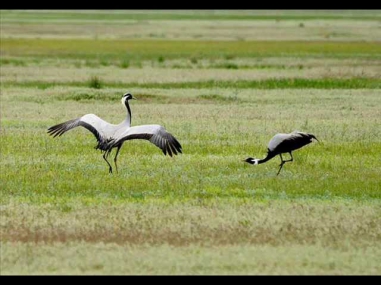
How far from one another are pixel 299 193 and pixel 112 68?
2916 cm

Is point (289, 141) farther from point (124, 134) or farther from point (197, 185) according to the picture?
point (124, 134)

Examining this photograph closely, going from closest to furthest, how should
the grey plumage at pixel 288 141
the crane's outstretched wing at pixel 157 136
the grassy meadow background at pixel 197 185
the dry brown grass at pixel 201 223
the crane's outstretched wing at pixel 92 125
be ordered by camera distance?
the grassy meadow background at pixel 197 185 → the dry brown grass at pixel 201 223 → the crane's outstretched wing at pixel 157 136 → the grey plumage at pixel 288 141 → the crane's outstretched wing at pixel 92 125

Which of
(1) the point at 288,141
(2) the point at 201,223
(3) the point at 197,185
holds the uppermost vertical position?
(1) the point at 288,141

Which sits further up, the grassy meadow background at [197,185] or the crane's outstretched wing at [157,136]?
the crane's outstretched wing at [157,136]

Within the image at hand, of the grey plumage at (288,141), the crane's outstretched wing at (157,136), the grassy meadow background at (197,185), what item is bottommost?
the grassy meadow background at (197,185)

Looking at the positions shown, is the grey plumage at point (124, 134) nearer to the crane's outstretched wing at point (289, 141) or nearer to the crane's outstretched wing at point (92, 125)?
the crane's outstretched wing at point (92, 125)

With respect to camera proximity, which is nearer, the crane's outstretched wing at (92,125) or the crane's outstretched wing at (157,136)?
the crane's outstretched wing at (157,136)

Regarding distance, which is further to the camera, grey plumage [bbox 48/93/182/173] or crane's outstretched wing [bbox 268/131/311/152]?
crane's outstretched wing [bbox 268/131/311/152]

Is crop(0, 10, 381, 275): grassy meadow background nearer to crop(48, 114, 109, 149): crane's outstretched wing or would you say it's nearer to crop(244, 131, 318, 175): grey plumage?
crop(244, 131, 318, 175): grey plumage

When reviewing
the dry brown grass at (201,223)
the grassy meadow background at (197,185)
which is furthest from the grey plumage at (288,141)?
the dry brown grass at (201,223)

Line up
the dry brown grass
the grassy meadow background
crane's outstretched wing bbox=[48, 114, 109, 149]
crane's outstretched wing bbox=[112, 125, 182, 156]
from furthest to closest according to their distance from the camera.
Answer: crane's outstretched wing bbox=[48, 114, 109, 149]
crane's outstretched wing bbox=[112, 125, 182, 156]
the dry brown grass
the grassy meadow background

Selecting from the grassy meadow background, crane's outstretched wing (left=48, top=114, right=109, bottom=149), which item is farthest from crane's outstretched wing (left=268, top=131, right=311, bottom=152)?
crane's outstretched wing (left=48, top=114, right=109, bottom=149)

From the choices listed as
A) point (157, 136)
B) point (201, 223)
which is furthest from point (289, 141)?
point (201, 223)

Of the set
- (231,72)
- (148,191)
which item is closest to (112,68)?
(231,72)
